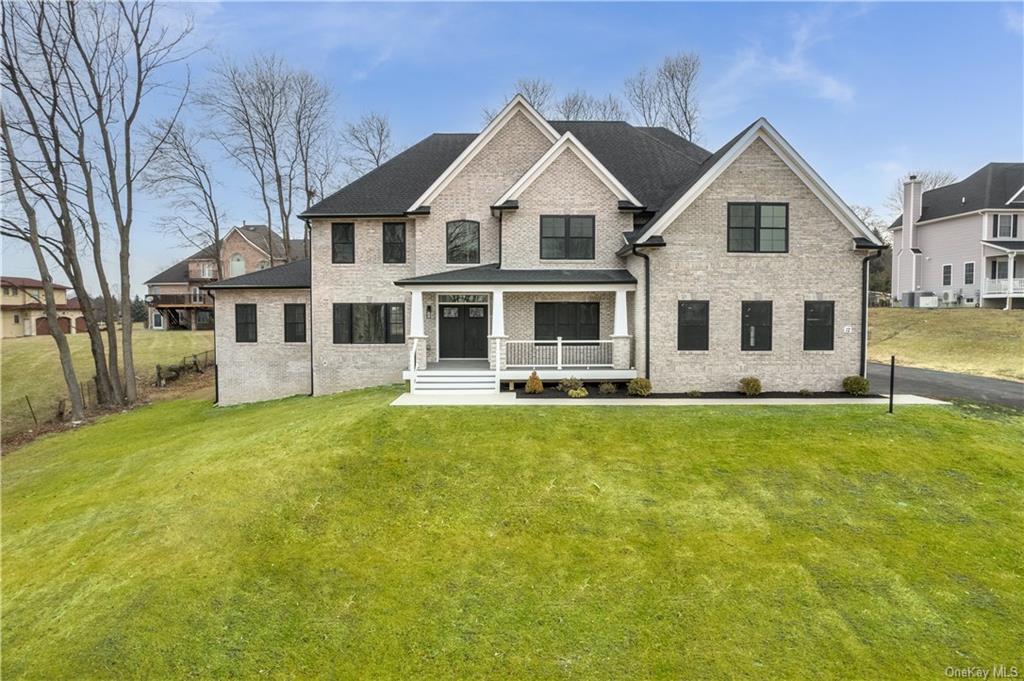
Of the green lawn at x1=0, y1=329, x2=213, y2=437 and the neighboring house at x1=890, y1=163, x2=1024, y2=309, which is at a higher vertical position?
the neighboring house at x1=890, y1=163, x2=1024, y2=309

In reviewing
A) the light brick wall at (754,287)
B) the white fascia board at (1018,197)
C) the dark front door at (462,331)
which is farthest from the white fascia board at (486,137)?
the white fascia board at (1018,197)

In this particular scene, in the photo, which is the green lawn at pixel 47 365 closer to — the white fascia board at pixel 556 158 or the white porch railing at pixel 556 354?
the white porch railing at pixel 556 354

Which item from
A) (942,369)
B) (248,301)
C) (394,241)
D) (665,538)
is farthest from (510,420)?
(942,369)

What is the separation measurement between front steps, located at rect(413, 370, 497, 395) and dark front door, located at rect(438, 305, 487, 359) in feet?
9.59

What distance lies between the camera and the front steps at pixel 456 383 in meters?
15.6

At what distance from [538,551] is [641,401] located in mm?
7456

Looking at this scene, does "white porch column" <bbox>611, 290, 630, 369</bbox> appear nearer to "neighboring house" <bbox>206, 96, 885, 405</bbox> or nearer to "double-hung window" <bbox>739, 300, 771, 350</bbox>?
"neighboring house" <bbox>206, 96, 885, 405</bbox>

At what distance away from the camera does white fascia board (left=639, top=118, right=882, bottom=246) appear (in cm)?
1471

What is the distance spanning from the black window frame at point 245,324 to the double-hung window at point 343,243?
394 cm

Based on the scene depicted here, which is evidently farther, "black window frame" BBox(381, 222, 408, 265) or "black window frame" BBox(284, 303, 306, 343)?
"black window frame" BBox(284, 303, 306, 343)

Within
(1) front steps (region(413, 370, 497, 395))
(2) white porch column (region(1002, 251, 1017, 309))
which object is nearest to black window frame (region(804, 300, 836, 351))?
(1) front steps (region(413, 370, 497, 395))

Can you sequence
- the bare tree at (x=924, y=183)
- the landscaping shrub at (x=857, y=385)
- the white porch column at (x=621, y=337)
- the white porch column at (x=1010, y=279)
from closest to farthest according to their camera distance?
the landscaping shrub at (x=857, y=385), the white porch column at (x=621, y=337), the white porch column at (x=1010, y=279), the bare tree at (x=924, y=183)

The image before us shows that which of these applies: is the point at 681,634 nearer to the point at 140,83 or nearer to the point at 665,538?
the point at 665,538

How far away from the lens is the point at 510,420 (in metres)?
12.4
